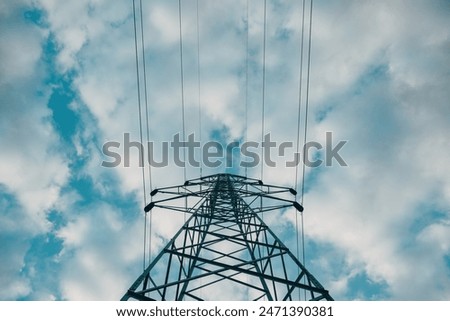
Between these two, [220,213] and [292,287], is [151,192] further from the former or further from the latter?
[292,287]

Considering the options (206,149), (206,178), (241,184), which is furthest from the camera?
(206,149)

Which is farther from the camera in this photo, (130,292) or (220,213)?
(220,213)

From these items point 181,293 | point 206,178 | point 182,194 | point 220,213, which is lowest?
point 181,293

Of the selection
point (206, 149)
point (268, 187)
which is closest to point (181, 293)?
point (268, 187)

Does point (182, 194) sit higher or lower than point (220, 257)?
higher
